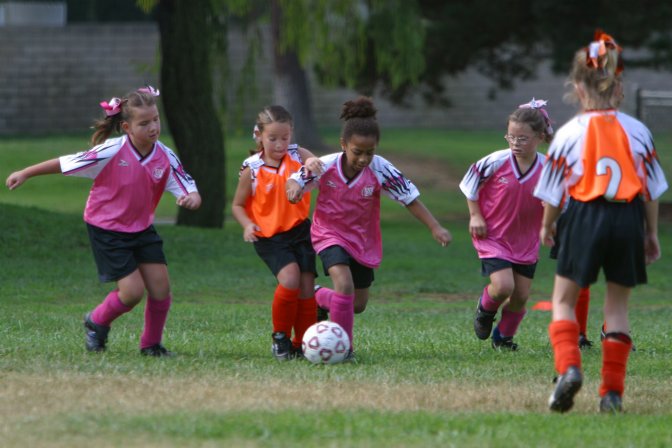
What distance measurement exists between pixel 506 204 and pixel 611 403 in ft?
8.82

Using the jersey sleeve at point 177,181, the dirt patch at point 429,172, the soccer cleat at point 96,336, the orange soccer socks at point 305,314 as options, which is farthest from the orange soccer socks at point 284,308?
the dirt patch at point 429,172

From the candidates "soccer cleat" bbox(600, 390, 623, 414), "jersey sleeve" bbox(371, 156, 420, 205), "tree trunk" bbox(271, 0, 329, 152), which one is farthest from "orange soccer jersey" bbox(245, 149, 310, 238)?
"tree trunk" bbox(271, 0, 329, 152)

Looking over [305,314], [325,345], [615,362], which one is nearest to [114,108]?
[305,314]

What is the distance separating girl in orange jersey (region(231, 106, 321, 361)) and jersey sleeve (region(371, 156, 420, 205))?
0.46 m

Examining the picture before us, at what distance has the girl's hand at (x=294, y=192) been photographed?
25.3ft

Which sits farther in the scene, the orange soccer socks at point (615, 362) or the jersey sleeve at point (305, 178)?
the jersey sleeve at point (305, 178)

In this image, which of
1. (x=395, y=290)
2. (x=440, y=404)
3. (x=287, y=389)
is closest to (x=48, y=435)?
(x=287, y=389)

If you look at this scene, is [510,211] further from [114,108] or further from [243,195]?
[114,108]

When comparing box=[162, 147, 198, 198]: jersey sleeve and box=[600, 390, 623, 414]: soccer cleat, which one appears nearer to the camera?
box=[600, 390, 623, 414]: soccer cleat

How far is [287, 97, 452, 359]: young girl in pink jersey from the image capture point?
7.94 metres

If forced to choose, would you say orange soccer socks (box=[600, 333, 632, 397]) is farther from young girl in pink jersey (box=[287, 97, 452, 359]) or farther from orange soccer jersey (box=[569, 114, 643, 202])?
young girl in pink jersey (box=[287, 97, 452, 359])

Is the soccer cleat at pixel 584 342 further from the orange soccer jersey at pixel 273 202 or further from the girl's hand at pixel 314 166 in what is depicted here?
the girl's hand at pixel 314 166

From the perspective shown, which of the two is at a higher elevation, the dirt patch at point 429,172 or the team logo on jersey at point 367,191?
the team logo on jersey at point 367,191

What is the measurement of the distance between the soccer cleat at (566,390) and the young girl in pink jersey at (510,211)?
2.54 m
